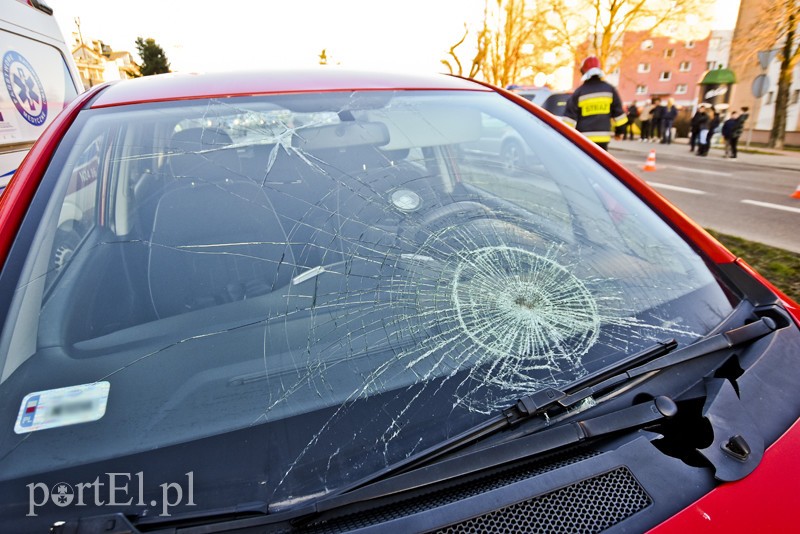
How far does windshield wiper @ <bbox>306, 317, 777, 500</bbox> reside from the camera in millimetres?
879

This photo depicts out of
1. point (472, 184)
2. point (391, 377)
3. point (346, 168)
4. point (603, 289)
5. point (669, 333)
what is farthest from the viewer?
point (472, 184)

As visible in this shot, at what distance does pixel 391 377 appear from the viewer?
1.05 m

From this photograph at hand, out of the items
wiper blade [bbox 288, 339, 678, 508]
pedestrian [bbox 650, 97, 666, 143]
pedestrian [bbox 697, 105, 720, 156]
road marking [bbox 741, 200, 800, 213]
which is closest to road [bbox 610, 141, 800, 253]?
road marking [bbox 741, 200, 800, 213]

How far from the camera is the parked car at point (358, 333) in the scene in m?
0.83

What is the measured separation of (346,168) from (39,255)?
76 cm

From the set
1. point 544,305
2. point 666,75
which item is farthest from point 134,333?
point 666,75

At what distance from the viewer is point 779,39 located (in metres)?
16.3

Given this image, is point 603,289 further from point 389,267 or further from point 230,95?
point 230,95

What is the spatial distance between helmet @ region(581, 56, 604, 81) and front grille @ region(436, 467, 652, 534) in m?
7.14

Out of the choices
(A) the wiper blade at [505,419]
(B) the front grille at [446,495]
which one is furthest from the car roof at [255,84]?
(B) the front grille at [446,495]

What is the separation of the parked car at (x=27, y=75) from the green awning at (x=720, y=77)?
31.8 m

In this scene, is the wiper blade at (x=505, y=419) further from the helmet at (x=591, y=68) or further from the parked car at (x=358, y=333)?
the helmet at (x=591, y=68)

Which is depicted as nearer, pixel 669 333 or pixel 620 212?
pixel 669 333

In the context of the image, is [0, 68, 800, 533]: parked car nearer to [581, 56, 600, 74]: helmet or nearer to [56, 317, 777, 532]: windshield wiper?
[56, 317, 777, 532]: windshield wiper
